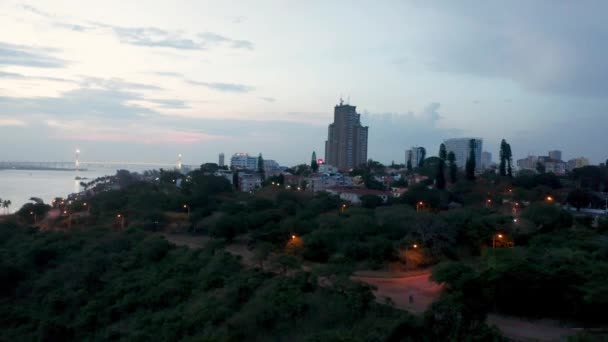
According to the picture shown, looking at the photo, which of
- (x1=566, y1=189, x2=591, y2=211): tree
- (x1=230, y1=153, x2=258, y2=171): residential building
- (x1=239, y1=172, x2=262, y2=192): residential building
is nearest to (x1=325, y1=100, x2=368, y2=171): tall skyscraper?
(x1=230, y1=153, x2=258, y2=171): residential building

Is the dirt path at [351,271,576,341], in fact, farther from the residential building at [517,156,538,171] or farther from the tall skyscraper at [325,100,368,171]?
the residential building at [517,156,538,171]

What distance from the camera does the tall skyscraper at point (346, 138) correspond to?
2319 inches

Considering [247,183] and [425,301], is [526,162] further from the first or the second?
[425,301]

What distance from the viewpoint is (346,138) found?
5944 centimetres

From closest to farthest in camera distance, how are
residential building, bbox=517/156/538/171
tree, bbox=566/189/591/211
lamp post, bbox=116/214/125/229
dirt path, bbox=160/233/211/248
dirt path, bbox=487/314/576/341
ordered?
dirt path, bbox=487/314/576/341 → dirt path, bbox=160/233/211/248 → lamp post, bbox=116/214/125/229 → tree, bbox=566/189/591/211 → residential building, bbox=517/156/538/171

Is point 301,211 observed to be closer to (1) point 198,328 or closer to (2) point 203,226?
(2) point 203,226

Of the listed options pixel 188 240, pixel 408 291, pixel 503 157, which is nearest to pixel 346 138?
pixel 503 157

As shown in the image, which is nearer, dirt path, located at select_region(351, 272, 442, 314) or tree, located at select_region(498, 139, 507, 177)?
dirt path, located at select_region(351, 272, 442, 314)

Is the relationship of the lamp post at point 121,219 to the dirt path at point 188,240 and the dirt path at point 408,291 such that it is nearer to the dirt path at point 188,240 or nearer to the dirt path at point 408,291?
the dirt path at point 188,240

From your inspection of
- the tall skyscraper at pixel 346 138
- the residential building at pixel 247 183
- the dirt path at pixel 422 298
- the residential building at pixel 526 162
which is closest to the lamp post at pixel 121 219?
the dirt path at pixel 422 298

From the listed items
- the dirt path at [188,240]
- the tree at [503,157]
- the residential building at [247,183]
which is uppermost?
the tree at [503,157]

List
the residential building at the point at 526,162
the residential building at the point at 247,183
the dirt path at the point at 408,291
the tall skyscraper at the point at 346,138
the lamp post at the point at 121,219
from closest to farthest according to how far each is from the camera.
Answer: the dirt path at the point at 408,291
the lamp post at the point at 121,219
the residential building at the point at 247,183
the tall skyscraper at the point at 346,138
the residential building at the point at 526,162

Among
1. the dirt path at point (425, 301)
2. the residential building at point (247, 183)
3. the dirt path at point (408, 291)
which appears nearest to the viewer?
the dirt path at point (425, 301)

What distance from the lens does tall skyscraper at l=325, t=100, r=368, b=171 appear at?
193 feet
